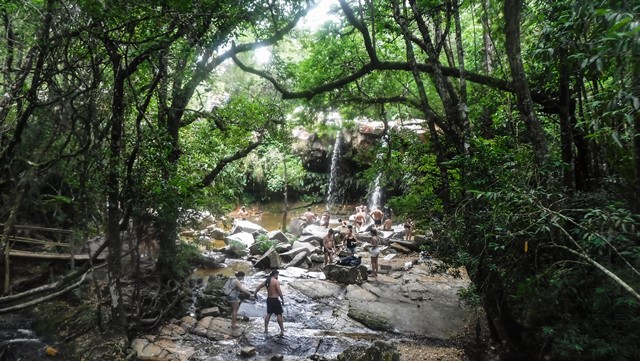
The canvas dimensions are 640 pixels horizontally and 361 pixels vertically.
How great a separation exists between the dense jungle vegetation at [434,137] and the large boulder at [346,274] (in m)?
3.70

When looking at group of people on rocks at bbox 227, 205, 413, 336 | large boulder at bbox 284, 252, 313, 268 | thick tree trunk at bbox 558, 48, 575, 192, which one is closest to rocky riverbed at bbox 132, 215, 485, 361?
group of people on rocks at bbox 227, 205, 413, 336

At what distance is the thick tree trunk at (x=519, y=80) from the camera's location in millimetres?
5133

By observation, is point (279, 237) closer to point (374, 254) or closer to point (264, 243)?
point (264, 243)

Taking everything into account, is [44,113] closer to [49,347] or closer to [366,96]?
[49,347]

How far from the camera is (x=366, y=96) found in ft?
32.8

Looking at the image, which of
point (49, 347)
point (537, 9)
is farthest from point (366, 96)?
point (49, 347)

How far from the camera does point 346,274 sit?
1144cm

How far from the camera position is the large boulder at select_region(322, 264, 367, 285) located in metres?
11.4

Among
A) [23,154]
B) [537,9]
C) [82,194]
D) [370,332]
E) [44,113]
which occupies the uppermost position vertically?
[537,9]

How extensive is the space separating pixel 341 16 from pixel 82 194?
7180 millimetres

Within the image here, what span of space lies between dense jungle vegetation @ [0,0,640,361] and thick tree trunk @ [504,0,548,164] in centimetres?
3

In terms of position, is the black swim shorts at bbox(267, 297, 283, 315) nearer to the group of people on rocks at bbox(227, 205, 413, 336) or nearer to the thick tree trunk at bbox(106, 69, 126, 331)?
the group of people on rocks at bbox(227, 205, 413, 336)

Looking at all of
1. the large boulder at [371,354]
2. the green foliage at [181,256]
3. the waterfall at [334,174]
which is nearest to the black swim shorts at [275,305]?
the large boulder at [371,354]

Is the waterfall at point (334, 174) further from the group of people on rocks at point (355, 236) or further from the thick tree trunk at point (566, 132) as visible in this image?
the thick tree trunk at point (566, 132)
